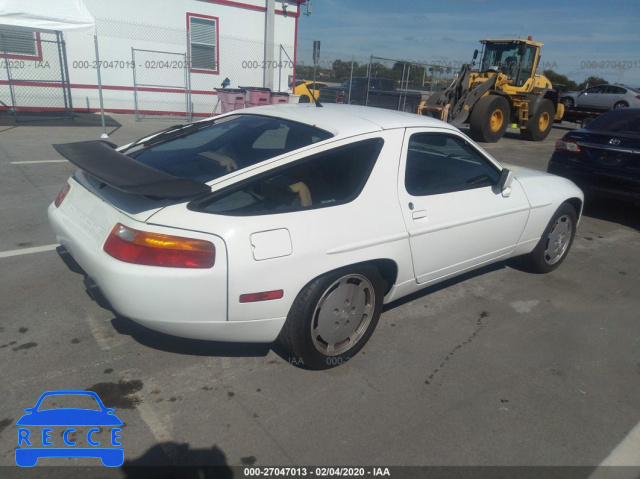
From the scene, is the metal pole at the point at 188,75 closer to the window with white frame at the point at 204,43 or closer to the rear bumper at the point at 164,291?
the window with white frame at the point at 204,43

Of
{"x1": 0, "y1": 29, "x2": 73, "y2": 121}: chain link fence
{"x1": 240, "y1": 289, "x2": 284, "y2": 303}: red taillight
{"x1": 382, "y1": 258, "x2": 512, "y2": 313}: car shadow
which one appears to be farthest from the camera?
{"x1": 0, "y1": 29, "x2": 73, "y2": 121}: chain link fence

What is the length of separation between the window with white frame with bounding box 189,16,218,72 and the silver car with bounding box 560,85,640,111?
1606cm

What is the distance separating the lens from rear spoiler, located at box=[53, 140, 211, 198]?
8.18 feet

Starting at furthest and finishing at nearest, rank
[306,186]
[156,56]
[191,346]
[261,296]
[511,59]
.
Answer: [511,59]
[156,56]
[191,346]
[306,186]
[261,296]

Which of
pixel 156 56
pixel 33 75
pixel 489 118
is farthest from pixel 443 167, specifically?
pixel 33 75

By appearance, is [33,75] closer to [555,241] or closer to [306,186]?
[306,186]

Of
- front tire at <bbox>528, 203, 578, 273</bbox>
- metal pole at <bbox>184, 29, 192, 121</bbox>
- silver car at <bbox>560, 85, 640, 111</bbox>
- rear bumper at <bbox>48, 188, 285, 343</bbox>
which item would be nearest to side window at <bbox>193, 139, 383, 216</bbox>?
rear bumper at <bbox>48, 188, 285, 343</bbox>

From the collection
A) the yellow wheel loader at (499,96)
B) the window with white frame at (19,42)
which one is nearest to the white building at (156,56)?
the window with white frame at (19,42)

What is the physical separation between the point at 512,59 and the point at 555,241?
1239 centimetres

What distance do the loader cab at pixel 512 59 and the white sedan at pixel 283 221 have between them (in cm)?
1302

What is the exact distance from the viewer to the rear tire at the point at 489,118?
13852mm

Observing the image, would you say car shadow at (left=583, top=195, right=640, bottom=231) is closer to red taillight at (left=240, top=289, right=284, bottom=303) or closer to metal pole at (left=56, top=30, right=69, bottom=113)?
red taillight at (left=240, top=289, right=284, bottom=303)

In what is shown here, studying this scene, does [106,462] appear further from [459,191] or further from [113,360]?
[459,191]

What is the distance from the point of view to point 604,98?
2177 cm
